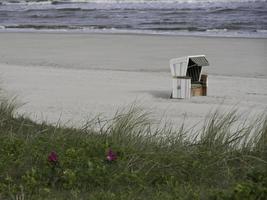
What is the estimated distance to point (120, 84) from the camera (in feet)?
39.7

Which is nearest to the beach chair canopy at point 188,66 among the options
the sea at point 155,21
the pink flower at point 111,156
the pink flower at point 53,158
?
the pink flower at point 111,156

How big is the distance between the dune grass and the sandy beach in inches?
93.3

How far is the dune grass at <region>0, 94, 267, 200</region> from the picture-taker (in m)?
4.80

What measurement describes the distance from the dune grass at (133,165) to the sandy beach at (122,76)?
2.37m

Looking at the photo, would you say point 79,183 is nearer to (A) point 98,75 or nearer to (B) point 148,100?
(B) point 148,100

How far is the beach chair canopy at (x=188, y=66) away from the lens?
10805 millimetres

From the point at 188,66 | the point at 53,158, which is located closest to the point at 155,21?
the point at 188,66

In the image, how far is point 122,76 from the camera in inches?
516

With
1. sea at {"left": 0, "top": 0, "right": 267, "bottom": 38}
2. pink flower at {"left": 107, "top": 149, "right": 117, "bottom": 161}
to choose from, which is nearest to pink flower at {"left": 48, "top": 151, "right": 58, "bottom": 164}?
pink flower at {"left": 107, "top": 149, "right": 117, "bottom": 161}

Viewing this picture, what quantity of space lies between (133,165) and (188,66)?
591cm

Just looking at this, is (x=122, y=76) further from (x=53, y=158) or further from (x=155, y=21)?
(x=155, y=21)

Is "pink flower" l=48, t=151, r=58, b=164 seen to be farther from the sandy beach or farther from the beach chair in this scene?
the beach chair

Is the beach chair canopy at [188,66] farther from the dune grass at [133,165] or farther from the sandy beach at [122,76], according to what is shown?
the dune grass at [133,165]

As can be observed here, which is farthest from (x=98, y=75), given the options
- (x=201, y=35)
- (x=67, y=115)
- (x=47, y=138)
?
(x=201, y=35)
